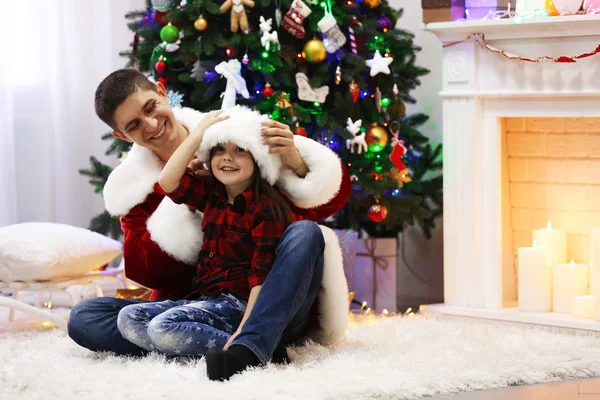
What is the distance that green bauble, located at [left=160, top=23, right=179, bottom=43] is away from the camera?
3.14m

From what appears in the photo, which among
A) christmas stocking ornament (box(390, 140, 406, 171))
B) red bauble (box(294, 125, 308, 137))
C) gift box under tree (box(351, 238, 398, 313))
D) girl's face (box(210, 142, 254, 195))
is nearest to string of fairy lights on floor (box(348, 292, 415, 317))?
gift box under tree (box(351, 238, 398, 313))

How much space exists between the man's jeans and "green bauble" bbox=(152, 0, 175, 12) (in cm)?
119

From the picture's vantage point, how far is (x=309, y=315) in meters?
2.41

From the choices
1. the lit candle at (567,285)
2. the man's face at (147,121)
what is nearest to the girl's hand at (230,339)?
the man's face at (147,121)

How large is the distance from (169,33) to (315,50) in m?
0.49

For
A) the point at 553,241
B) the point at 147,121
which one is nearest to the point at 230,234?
the point at 147,121

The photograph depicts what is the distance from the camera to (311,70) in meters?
3.26

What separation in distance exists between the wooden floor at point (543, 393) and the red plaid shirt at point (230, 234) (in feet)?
1.81

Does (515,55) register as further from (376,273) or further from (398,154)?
(376,273)

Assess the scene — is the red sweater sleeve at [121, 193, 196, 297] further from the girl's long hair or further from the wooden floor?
the wooden floor

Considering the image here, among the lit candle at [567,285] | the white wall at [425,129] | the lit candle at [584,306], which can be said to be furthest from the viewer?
the white wall at [425,129]

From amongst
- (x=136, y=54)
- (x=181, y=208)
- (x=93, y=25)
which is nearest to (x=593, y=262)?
(x=181, y=208)

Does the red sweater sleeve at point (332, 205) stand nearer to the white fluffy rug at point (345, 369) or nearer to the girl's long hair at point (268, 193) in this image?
the girl's long hair at point (268, 193)

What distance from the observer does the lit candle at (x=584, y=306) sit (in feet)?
9.39
